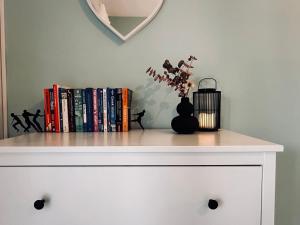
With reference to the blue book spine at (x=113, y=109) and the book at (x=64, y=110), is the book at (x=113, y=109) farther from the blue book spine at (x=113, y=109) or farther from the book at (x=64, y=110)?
the book at (x=64, y=110)

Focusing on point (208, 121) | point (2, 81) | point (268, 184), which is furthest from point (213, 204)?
point (2, 81)

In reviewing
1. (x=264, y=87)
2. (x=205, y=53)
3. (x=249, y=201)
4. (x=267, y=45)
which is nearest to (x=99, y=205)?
(x=249, y=201)

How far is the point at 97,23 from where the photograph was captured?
1242mm

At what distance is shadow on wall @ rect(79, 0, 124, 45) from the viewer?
4.06ft

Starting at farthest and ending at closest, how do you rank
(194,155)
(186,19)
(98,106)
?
(186,19), (98,106), (194,155)

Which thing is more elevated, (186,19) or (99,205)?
(186,19)

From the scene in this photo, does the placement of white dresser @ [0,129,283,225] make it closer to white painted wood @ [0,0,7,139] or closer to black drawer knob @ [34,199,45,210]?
black drawer knob @ [34,199,45,210]

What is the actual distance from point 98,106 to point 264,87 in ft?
2.72

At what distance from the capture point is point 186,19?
1.24 meters

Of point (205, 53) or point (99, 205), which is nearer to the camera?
point (99, 205)

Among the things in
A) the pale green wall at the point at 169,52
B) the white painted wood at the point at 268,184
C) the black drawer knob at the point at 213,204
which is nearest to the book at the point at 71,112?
the pale green wall at the point at 169,52

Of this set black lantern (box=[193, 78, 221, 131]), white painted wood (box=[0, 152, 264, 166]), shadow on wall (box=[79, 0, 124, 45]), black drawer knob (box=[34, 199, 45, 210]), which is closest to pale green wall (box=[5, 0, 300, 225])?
shadow on wall (box=[79, 0, 124, 45])

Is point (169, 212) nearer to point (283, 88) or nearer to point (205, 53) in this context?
point (205, 53)

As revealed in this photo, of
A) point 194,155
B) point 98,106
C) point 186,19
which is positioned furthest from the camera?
point 186,19
